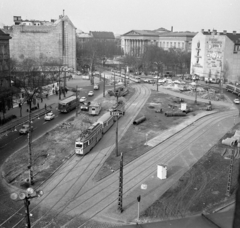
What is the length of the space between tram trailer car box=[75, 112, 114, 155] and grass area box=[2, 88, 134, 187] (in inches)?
39.9

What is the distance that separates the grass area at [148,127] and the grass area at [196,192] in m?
4.46

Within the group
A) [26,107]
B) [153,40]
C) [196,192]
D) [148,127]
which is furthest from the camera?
[153,40]

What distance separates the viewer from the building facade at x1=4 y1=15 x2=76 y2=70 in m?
71.8

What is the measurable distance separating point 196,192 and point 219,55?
2084 inches

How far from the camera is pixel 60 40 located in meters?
73.8

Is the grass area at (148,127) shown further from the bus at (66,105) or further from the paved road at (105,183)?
the bus at (66,105)

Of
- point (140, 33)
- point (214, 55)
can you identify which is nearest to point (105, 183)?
point (214, 55)

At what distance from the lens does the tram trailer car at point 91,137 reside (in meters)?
23.6

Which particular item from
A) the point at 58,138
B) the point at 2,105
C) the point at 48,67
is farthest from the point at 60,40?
the point at 58,138

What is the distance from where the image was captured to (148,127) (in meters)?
32.2

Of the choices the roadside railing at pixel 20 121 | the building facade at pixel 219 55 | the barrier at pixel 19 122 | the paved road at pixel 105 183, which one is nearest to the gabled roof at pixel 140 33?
the building facade at pixel 219 55

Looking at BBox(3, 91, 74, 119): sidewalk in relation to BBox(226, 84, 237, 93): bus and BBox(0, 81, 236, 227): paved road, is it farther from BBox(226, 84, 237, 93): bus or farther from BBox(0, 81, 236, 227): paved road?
BBox(226, 84, 237, 93): bus

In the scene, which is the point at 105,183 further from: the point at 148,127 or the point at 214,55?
the point at 214,55

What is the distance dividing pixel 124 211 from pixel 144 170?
522 cm
